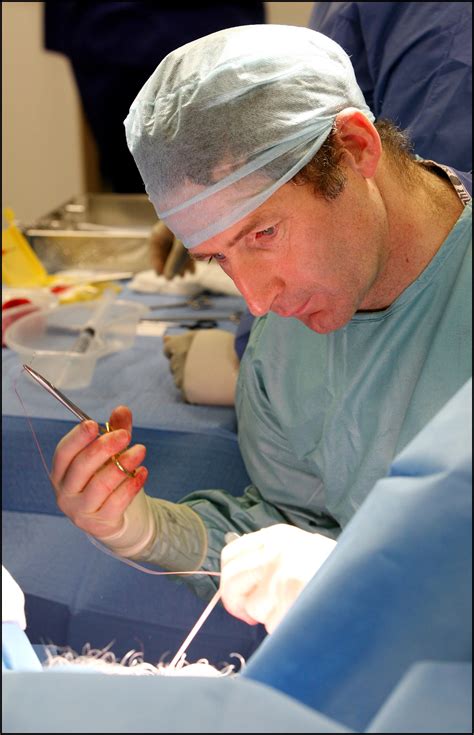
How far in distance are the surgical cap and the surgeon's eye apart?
0.05 metres

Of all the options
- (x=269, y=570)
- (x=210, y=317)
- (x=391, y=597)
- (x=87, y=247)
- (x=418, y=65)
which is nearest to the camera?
(x=391, y=597)

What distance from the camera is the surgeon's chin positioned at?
136cm

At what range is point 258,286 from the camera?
1264 mm

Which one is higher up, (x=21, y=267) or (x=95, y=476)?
(x=95, y=476)

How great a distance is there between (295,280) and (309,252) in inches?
1.8

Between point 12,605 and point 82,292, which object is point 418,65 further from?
point 12,605

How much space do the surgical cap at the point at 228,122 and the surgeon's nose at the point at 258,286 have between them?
0.09 meters

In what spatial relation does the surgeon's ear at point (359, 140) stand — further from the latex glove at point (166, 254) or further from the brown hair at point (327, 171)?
the latex glove at point (166, 254)

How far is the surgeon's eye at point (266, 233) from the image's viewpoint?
1.21m

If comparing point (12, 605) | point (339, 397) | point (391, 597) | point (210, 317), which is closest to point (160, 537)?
point (339, 397)

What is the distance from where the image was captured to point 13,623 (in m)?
0.82

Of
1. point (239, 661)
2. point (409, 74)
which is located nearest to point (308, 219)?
point (239, 661)

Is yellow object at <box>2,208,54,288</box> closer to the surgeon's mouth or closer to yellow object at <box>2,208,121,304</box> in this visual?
yellow object at <box>2,208,121,304</box>

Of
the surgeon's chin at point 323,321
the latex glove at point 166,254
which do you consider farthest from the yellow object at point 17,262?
the surgeon's chin at point 323,321
